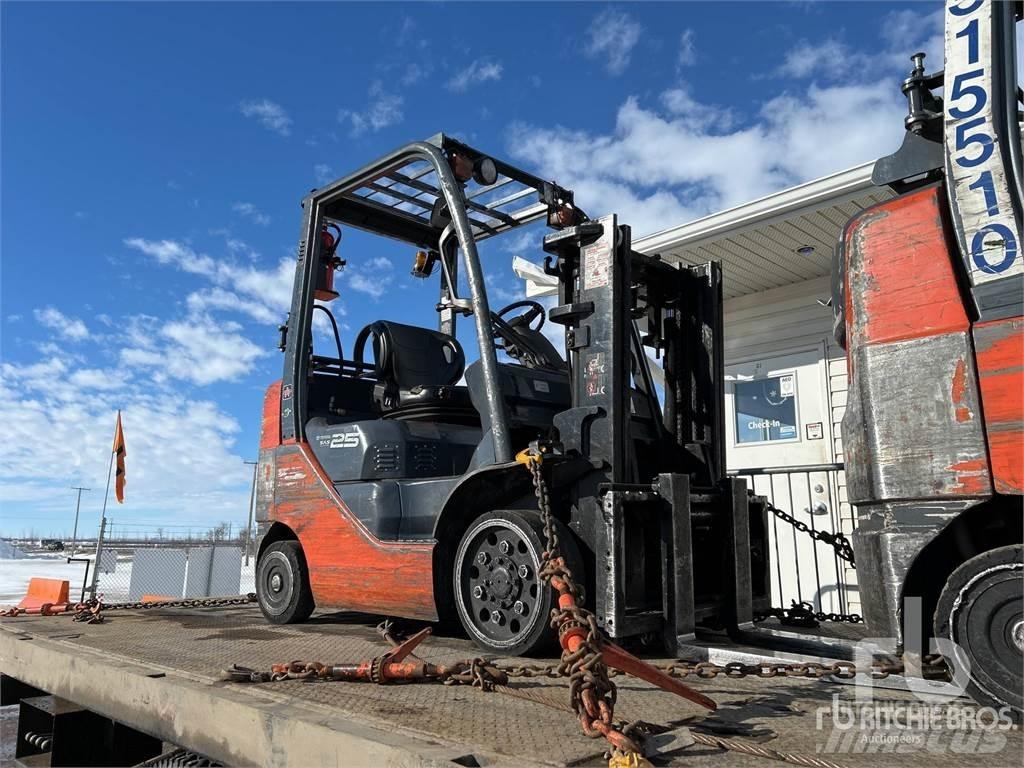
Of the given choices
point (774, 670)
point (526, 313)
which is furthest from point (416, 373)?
point (774, 670)

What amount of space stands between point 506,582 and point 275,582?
9.28 feet

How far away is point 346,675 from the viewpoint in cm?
353

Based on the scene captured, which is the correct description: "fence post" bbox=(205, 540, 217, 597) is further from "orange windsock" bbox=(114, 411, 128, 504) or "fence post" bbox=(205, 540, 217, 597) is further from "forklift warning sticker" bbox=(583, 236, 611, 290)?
"forklift warning sticker" bbox=(583, 236, 611, 290)

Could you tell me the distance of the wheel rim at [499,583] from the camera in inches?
162

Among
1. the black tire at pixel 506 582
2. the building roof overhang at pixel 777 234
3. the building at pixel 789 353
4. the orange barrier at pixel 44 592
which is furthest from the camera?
the orange barrier at pixel 44 592

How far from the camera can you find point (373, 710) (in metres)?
2.93

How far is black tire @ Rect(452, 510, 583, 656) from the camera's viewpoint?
4039 mm

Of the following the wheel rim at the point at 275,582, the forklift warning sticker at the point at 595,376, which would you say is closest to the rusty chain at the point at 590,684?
the forklift warning sticker at the point at 595,376

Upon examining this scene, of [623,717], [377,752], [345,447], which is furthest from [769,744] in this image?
[345,447]

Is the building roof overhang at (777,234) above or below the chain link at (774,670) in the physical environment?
above

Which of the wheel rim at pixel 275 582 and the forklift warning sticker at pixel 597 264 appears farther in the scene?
the wheel rim at pixel 275 582

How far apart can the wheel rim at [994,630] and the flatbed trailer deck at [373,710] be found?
8.9 inches

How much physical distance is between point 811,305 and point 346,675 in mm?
8061

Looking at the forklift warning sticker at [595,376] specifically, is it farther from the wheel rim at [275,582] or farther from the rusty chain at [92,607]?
the rusty chain at [92,607]
